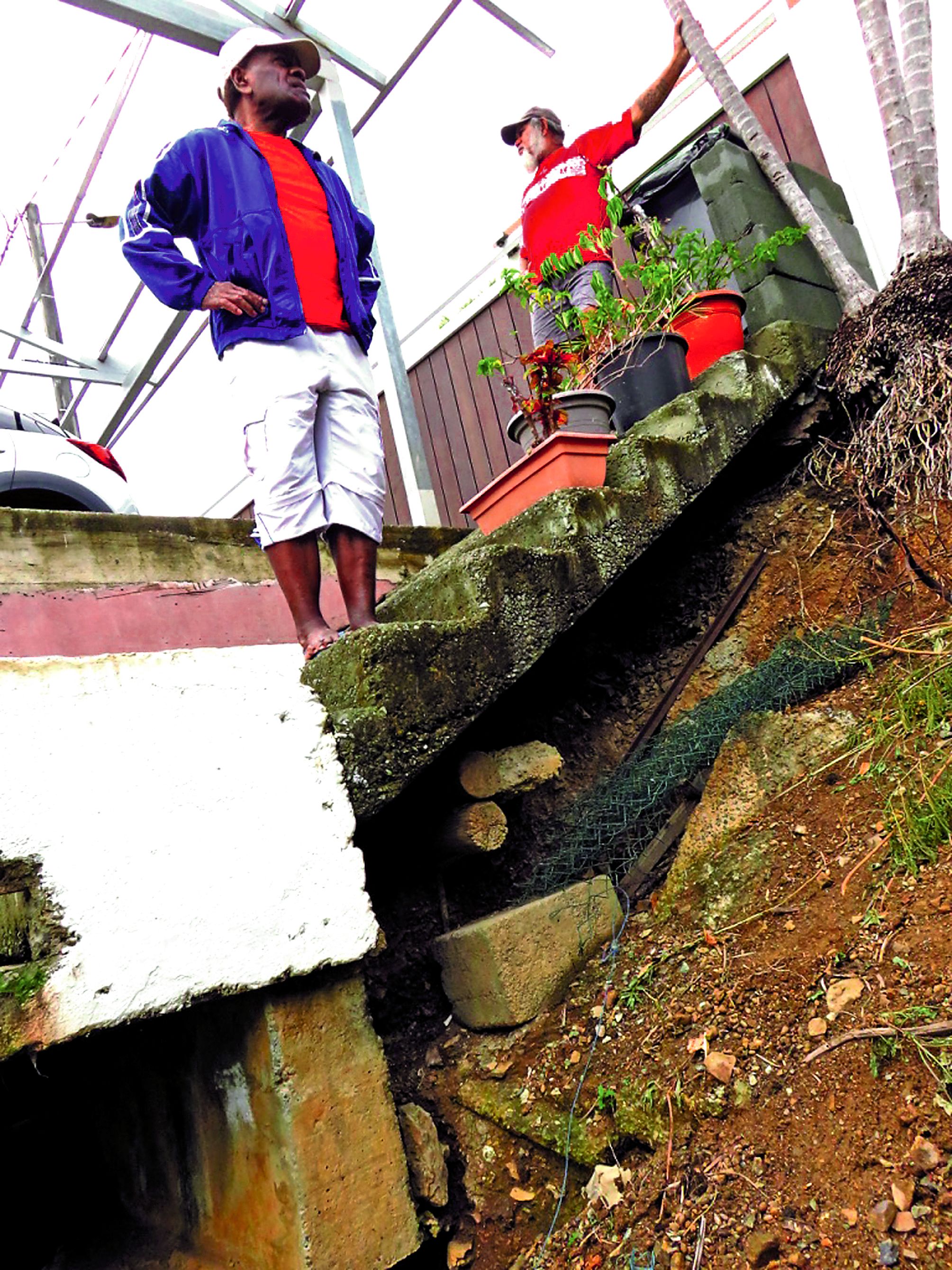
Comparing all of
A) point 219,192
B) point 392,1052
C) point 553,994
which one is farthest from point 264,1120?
point 219,192

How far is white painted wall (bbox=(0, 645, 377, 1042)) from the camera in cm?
139

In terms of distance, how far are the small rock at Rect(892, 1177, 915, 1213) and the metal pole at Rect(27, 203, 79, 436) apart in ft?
24.6

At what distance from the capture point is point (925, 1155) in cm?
116

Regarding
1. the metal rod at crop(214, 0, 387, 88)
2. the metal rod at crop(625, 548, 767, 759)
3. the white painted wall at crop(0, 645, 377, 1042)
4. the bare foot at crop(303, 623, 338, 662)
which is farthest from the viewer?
the metal rod at crop(214, 0, 387, 88)

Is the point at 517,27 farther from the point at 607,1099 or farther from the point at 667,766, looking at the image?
the point at 607,1099

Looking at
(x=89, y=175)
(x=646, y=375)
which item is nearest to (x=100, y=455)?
(x=646, y=375)

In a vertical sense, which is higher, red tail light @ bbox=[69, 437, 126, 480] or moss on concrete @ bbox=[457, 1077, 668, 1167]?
red tail light @ bbox=[69, 437, 126, 480]

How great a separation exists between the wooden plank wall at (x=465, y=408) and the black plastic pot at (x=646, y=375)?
172cm

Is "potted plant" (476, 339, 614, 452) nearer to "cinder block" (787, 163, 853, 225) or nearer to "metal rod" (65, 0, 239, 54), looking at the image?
"cinder block" (787, 163, 853, 225)

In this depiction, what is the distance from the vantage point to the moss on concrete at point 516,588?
70.1 inches

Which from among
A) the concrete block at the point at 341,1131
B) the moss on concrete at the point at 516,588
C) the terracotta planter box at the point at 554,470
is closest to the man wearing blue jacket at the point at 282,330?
the moss on concrete at the point at 516,588

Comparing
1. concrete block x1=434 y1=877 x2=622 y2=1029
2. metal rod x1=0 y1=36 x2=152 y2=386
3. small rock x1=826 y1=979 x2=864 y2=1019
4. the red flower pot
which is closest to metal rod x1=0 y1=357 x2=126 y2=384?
metal rod x1=0 y1=36 x2=152 y2=386

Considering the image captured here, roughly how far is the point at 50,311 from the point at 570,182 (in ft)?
19.7

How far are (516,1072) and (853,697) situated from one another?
113 centimetres
